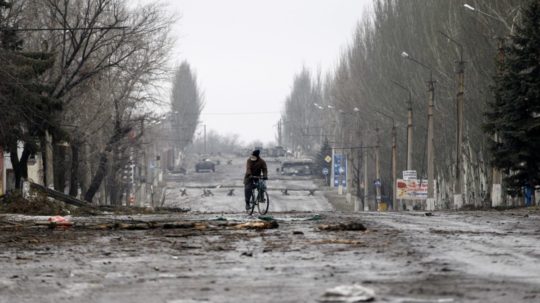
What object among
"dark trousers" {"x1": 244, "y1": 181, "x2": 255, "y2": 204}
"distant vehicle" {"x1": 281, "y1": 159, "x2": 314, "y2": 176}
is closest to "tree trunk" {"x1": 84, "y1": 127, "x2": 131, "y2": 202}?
"dark trousers" {"x1": 244, "y1": 181, "x2": 255, "y2": 204}

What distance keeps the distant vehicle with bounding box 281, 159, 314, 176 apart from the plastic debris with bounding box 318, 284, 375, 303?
469 feet

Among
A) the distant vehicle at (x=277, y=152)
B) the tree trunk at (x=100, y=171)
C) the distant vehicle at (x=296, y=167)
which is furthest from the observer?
the distant vehicle at (x=277, y=152)

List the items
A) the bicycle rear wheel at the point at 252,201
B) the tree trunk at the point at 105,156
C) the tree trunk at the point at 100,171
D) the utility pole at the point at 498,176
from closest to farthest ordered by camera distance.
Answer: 1. the bicycle rear wheel at the point at 252,201
2. the utility pole at the point at 498,176
3. the tree trunk at the point at 100,171
4. the tree trunk at the point at 105,156

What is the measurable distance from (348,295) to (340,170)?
106 metres

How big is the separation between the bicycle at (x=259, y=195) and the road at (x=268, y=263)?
7148mm

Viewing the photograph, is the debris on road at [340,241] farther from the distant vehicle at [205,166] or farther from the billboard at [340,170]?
the distant vehicle at [205,166]

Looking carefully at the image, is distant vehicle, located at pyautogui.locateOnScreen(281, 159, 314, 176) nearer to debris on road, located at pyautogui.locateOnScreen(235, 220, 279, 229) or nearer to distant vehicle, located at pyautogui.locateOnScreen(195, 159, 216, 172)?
distant vehicle, located at pyautogui.locateOnScreen(195, 159, 216, 172)

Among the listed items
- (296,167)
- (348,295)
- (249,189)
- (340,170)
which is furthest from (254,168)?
(296,167)

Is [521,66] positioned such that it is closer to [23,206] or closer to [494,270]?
[23,206]

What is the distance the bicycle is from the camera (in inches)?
1147

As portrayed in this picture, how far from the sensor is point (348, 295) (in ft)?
30.0

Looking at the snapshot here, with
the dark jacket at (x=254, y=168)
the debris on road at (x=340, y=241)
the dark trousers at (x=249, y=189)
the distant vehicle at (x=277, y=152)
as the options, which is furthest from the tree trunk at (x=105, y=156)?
the distant vehicle at (x=277, y=152)

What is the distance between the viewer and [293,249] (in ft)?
49.3

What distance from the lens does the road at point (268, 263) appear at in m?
9.88
